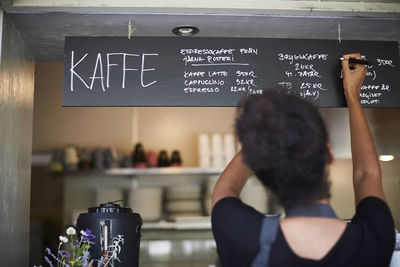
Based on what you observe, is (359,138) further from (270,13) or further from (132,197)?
(132,197)

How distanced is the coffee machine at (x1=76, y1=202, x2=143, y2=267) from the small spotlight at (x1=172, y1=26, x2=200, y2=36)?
1017 millimetres

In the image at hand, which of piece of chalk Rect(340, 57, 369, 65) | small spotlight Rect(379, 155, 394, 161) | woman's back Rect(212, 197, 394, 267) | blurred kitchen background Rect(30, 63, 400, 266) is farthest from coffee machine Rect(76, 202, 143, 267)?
small spotlight Rect(379, 155, 394, 161)

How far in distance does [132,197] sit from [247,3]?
2222 mm

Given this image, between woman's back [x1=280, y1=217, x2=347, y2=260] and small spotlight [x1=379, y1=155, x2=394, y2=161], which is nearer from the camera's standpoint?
woman's back [x1=280, y1=217, x2=347, y2=260]

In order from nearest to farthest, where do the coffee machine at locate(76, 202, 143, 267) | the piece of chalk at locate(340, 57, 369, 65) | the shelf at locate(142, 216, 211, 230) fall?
the piece of chalk at locate(340, 57, 369, 65), the coffee machine at locate(76, 202, 143, 267), the shelf at locate(142, 216, 211, 230)

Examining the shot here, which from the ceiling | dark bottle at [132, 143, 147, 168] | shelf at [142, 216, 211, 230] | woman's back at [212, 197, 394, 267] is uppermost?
the ceiling

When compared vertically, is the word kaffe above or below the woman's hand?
above

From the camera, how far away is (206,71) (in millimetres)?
2576

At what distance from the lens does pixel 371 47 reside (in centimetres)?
269

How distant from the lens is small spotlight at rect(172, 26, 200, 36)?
9.08ft

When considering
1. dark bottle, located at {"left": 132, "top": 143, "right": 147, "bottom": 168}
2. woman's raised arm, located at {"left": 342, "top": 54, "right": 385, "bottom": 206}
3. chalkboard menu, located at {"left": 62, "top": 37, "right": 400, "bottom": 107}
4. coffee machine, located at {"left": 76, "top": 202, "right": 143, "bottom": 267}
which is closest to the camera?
woman's raised arm, located at {"left": 342, "top": 54, "right": 385, "bottom": 206}

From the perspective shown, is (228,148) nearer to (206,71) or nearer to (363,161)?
(206,71)

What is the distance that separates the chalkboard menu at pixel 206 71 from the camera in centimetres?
251

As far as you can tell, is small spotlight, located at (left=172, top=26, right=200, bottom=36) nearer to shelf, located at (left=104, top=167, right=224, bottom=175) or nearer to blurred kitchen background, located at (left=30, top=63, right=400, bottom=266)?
blurred kitchen background, located at (left=30, top=63, right=400, bottom=266)
